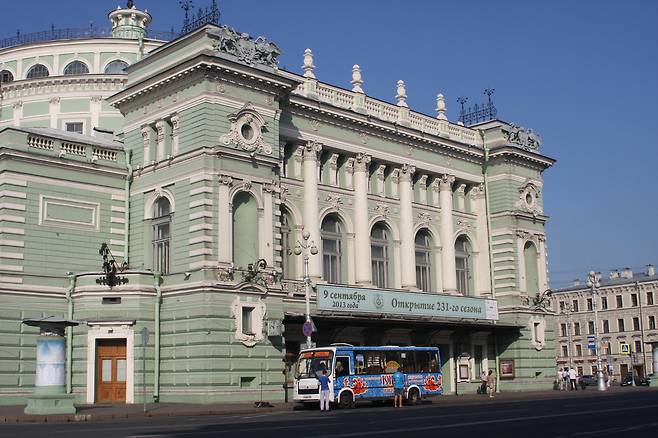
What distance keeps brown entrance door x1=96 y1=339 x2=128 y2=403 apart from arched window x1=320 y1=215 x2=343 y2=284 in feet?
42.5

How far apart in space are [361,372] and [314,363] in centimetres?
229

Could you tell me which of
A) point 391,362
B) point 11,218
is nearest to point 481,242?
point 391,362

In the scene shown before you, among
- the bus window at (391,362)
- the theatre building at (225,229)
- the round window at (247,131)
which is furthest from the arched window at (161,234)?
the bus window at (391,362)

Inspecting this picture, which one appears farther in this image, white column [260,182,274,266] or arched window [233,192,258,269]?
white column [260,182,274,266]

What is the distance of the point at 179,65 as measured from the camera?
4225cm

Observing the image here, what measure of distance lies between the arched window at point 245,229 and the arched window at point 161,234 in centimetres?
377

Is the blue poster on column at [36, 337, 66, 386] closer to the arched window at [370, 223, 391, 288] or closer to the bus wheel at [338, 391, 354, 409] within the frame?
the bus wheel at [338, 391, 354, 409]

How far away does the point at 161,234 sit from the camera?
1731 inches

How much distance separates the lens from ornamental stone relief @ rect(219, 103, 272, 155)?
41812 millimetres

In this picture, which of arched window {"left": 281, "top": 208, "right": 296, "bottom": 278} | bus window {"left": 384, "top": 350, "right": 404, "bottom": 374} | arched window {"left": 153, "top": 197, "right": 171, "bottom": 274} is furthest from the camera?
arched window {"left": 281, "top": 208, "right": 296, "bottom": 278}

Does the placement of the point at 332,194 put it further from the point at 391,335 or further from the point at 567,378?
the point at 567,378

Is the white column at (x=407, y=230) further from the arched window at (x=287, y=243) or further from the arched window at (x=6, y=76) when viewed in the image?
the arched window at (x=6, y=76)

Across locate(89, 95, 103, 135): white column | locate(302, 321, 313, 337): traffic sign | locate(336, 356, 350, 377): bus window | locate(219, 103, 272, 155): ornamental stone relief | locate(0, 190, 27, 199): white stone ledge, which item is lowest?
locate(336, 356, 350, 377): bus window

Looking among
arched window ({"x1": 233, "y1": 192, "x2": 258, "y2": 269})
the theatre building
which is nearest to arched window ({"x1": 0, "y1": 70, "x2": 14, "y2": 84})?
the theatre building
